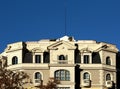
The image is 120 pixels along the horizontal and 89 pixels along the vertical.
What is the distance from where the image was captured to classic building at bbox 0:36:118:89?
96.9m

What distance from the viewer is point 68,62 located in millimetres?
97438

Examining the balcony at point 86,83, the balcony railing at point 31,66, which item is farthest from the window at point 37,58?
the balcony at point 86,83

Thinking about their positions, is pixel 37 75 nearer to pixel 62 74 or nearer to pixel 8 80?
pixel 62 74

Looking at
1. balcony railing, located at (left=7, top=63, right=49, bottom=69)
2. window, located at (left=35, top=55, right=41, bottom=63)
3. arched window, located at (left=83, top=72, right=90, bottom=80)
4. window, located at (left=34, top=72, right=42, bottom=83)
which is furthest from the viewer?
window, located at (left=35, top=55, right=41, bottom=63)

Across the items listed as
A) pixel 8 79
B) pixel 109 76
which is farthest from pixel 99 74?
A: pixel 8 79

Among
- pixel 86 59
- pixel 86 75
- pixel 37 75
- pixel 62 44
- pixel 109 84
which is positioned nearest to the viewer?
pixel 109 84

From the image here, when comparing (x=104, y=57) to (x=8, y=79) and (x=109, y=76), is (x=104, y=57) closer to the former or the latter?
(x=109, y=76)

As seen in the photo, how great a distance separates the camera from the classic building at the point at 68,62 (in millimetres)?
96938

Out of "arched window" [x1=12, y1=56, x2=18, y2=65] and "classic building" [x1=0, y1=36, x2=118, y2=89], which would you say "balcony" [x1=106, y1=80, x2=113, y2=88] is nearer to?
"classic building" [x1=0, y1=36, x2=118, y2=89]

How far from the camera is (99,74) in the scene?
97.9 m

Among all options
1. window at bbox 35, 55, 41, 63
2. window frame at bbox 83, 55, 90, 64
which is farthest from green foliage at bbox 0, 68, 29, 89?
window frame at bbox 83, 55, 90, 64

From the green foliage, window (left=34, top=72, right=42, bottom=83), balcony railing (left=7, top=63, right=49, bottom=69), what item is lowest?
the green foliage

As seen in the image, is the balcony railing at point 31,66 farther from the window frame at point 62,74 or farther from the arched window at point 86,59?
the arched window at point 86,59

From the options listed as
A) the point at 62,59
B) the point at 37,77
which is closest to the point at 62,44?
the point at 62,59
